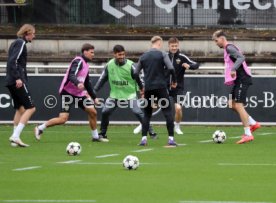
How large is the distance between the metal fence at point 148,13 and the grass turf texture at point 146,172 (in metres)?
8.20

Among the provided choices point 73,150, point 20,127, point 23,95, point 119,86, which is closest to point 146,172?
point 73,150

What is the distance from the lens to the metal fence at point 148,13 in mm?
30172

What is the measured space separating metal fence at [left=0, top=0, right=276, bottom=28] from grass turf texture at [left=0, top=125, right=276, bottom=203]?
26.9ft

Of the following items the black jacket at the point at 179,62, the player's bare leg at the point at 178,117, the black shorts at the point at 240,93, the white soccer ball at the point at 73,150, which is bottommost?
the player's bare leg at the point at 178,117

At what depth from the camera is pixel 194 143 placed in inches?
839

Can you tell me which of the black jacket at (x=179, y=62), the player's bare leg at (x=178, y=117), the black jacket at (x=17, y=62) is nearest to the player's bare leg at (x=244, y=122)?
the black jacket at (x=179, y=62)

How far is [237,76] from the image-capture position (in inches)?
842

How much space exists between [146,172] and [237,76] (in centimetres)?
625

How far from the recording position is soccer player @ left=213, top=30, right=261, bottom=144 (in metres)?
21.0

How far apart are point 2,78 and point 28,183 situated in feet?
42.9

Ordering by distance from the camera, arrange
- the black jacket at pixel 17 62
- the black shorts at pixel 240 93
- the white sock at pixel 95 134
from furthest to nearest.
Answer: the white sock at pixel 95 134 → the black shorts at pixel 240 93 → the black jacket at pixel 17 62

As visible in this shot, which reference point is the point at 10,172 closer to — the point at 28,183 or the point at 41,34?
the point at 28,183

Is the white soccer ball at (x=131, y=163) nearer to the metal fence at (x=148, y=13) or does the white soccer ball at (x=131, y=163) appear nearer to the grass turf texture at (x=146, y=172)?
the grass turf texture at (x=146, y=172)

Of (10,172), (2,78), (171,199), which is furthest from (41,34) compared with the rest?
(171,199)
